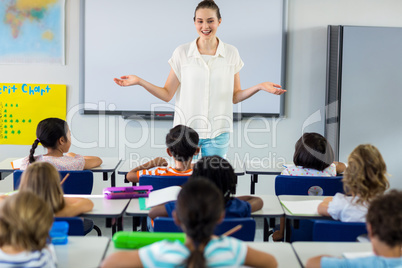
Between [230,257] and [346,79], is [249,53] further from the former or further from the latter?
[230,257]

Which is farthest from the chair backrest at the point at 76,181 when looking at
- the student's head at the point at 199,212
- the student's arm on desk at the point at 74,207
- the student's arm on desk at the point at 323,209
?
the student's head at the point at 199,212

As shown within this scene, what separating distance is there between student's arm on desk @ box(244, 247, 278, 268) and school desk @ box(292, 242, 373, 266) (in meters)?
0.23

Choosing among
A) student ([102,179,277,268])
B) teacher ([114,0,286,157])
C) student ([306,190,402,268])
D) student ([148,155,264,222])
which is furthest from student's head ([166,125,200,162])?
student ([306,190,402,268])

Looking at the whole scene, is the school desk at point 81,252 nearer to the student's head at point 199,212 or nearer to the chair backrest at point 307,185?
the student's head at point 199,212

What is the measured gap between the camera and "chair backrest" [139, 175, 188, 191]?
10.2ft

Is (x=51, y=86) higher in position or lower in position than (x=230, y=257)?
higher

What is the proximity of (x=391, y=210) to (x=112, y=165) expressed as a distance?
2.73 m

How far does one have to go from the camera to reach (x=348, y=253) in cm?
196

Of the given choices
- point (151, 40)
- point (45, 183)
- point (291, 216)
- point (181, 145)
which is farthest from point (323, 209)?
point (151, 40)

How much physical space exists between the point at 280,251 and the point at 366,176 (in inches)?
26.2

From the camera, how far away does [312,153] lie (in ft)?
11.1

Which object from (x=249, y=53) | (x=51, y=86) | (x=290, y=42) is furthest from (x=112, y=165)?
(x=290, y=42)

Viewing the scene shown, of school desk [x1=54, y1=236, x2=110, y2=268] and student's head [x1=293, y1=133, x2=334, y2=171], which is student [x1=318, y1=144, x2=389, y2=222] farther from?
school desk [x1=54, y1=236, x2=110, y2=268]

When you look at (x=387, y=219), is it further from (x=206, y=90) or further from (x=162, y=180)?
(x=206, y=90)
